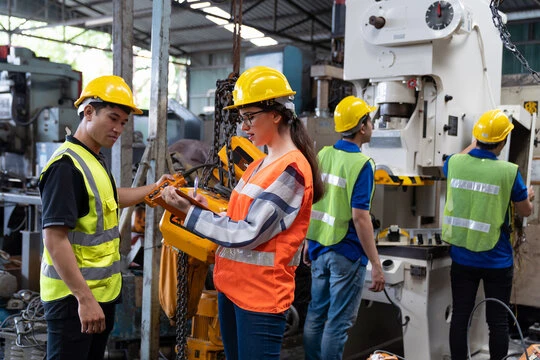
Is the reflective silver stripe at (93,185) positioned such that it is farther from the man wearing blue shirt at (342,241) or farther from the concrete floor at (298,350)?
the concrete floor at (298,350)

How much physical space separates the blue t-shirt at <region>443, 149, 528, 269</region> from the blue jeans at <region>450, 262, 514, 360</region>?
3 centimetres

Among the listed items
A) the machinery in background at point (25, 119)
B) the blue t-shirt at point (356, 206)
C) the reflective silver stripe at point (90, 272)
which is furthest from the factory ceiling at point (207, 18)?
the reflective silver stripe at point (90, 272)

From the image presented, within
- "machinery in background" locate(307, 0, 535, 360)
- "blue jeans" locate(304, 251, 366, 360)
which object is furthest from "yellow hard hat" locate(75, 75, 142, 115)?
"machinery in background" locate(307, 0, 535, 360)

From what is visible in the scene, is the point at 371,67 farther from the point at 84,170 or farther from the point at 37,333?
the point at 37,333

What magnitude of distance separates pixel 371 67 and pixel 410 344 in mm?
1564

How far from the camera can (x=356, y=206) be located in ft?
8.20

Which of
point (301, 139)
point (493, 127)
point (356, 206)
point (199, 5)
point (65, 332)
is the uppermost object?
point (199, 5)

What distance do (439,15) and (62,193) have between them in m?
2.22

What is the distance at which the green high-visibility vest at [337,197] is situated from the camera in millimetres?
2539

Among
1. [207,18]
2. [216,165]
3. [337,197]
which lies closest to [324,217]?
[337,197]

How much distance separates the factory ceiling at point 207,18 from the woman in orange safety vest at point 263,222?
323 inches

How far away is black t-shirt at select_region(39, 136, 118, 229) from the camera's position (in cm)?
166

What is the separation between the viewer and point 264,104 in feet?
5.46

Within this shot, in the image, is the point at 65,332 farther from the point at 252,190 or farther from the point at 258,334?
the point at 252,190
